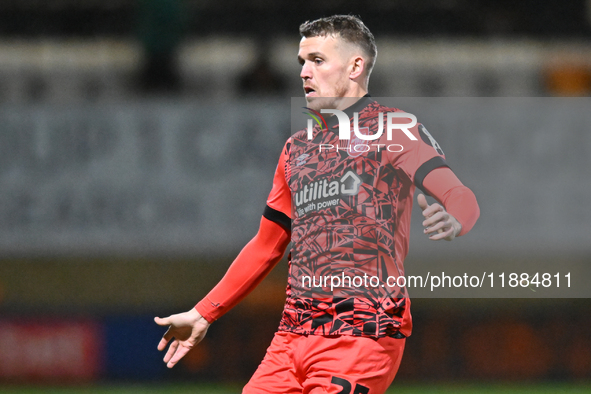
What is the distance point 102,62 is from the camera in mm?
8773

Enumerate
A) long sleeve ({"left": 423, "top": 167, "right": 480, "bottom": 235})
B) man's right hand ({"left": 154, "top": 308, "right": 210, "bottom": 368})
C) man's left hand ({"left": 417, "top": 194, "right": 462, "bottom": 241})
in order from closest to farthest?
man's left hand ({"left": 417, "top": 194, "right": 462, "bottom": 241})
long sleeve ({"left": 423, "top": 167, "right": 480, "bottom": 235})
man's right hand ({"left": 154, "top": 308, "right": 210, "bottom": 368})

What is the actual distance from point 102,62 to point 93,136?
1495 millimetres

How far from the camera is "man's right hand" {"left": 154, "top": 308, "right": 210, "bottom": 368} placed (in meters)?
3.19

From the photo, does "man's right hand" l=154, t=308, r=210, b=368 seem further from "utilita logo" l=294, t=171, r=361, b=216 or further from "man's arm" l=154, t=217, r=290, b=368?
"utilita logo" l=294, t=171, r=361, b=216

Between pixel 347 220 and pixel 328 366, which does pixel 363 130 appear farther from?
pixel 328 366

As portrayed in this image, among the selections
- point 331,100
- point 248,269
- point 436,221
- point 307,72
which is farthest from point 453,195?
point 248,269

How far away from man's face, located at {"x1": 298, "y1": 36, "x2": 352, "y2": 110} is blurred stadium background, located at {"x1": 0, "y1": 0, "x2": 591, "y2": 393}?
427 cm

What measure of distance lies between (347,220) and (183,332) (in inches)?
37.4

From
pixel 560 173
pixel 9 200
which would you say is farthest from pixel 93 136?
pixel 560 173

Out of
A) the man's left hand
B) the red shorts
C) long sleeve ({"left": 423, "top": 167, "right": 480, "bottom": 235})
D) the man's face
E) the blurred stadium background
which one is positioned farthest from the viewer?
the blurred stadium background

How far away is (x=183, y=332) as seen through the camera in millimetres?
3223

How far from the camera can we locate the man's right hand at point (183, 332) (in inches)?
126

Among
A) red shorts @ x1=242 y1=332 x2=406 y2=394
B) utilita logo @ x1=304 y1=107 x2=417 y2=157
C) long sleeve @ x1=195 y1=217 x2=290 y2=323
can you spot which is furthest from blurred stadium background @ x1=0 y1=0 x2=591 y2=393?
red shorts @ x1=242 y1=332 x2=406 y2=394

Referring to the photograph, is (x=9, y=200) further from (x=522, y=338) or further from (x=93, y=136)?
(x=522, y=338)
